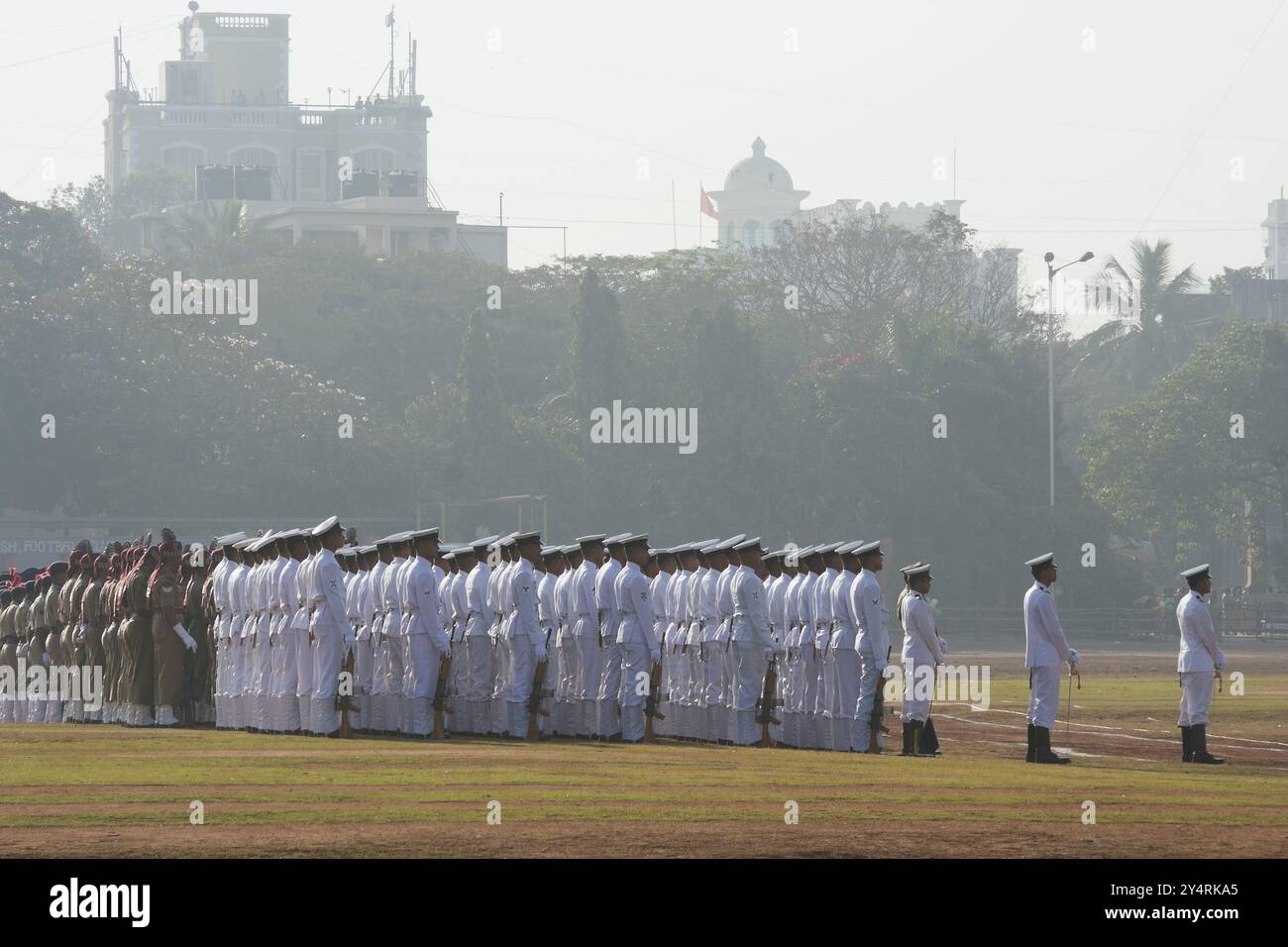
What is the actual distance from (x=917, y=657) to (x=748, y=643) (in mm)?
1592

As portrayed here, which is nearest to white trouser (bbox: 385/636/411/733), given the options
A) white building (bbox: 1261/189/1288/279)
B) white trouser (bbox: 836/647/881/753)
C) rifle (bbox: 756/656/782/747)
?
rifle (bbox: 756/656/782/747)

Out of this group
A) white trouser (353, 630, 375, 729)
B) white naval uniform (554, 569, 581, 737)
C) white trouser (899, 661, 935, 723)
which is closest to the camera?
white trouser (899, 661, 935, 723)

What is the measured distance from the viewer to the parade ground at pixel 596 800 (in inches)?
474

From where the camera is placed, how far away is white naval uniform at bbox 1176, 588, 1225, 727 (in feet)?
64.3

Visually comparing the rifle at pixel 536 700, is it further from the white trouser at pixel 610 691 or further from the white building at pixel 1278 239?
the white building at pixel 1278 239

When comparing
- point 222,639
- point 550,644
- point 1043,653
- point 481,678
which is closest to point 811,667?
point 550,644

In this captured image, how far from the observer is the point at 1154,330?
88.4 m

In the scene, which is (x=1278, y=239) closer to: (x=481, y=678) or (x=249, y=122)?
(x=249, y=122)

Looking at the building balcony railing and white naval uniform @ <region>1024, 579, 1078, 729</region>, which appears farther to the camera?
the building balcony railing

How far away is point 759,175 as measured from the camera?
16650 cm

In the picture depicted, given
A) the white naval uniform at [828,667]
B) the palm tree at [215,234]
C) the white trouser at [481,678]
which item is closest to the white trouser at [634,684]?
the white trouser at [481,678]

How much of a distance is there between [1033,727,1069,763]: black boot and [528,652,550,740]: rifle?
4.68 m

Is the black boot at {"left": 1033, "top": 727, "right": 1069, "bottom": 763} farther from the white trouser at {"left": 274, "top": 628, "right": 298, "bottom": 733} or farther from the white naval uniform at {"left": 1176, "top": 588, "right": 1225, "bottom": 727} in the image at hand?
the white trouser at {"left": 274, "top": 628, "right": 298, "bottom": 733}
